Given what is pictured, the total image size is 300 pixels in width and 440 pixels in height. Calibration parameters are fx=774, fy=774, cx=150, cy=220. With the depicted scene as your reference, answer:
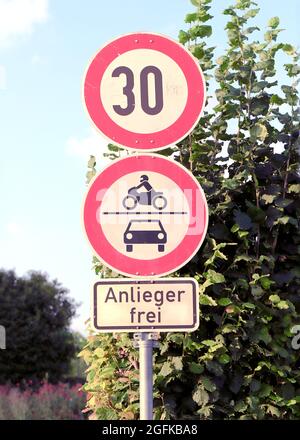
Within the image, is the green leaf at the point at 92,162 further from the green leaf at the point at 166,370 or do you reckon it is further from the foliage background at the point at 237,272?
the green leaf at the point at 166,370

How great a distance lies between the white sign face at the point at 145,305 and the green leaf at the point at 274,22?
2790mm

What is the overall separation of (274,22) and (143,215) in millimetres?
2682

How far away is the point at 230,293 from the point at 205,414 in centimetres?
74

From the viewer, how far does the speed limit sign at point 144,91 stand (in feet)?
11.5

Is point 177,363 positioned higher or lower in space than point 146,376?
higher

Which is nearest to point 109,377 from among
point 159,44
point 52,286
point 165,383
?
point 165,383

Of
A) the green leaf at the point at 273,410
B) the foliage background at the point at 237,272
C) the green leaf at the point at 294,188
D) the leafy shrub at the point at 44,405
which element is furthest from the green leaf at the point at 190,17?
the leafy shrub at the point at 44,405

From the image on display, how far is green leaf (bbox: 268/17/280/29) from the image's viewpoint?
18.0 feet

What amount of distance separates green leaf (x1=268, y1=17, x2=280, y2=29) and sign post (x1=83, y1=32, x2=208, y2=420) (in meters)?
2.12

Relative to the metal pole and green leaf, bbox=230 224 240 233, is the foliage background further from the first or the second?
the metal pole

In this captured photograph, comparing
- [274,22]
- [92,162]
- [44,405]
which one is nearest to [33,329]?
[44,405]

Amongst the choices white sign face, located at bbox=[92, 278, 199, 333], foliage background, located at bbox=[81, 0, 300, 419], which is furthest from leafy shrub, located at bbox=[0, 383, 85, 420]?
white sign face, located at bbox=[92, 278, 199, 333]

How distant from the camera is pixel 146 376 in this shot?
10.6 feet

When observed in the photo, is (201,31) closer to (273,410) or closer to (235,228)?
(235,228)
